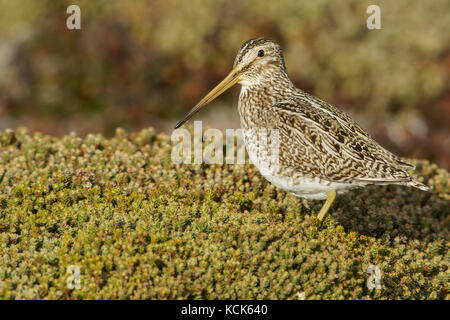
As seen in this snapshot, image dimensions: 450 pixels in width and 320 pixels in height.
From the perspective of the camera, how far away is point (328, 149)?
288 inches

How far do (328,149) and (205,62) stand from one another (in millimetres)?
10247

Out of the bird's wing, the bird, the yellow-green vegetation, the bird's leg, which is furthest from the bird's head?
the bird's leg

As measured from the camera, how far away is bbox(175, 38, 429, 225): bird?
722cm

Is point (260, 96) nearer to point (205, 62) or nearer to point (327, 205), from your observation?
point (327, 205)

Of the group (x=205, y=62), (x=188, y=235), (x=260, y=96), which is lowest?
(x=188, y=235)

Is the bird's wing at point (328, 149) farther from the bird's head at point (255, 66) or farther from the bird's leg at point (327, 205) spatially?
the bird's head at point (255, 66)

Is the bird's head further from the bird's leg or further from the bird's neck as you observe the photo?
the bird's leg

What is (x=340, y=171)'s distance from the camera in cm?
719

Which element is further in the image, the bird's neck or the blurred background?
the blurred background

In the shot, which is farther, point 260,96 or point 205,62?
point 205,62

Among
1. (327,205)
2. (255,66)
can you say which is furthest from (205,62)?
(327,205)

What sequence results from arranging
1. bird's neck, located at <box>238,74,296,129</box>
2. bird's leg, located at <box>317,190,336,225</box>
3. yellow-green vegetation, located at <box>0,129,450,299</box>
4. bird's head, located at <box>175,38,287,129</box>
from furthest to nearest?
bird's head, located at <box>175,38,287,129</box> < bird's neck, located at <box>238,74,296,129</box> < bird's leg, located at <box>317,190,336,225</box> < yellow-green vegetation, located at <box>0,129,450,299</box>
